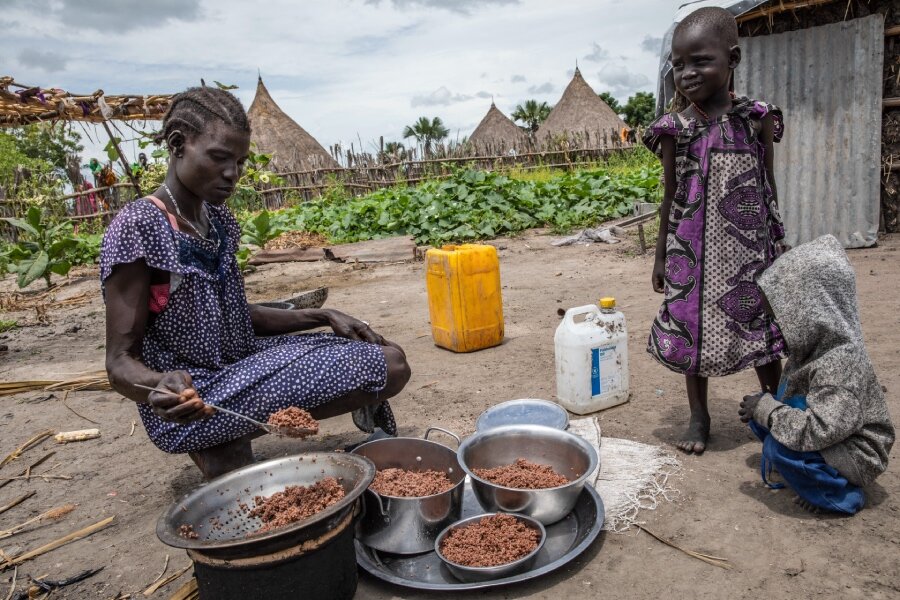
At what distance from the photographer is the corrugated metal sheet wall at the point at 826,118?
5954mm

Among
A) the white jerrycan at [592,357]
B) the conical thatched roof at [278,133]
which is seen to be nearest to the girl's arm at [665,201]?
the white jerrycan at [592,357]

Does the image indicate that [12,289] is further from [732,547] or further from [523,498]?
[732,547]

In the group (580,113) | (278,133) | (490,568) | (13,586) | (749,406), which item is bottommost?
(13,586)

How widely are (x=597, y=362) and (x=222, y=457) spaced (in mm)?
1669

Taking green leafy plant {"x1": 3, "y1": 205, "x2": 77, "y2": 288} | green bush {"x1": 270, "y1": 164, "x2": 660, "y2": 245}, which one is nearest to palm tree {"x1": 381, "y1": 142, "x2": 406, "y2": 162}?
green bush {"x1": 270, "y1": 164, "x2": 660, "y2": 245}

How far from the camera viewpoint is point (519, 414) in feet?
9.27

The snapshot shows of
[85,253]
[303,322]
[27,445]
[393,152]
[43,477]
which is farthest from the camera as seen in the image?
[393,152]

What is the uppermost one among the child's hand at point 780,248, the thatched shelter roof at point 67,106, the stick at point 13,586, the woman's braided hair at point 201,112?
the thatched shelter roof at point 67,106

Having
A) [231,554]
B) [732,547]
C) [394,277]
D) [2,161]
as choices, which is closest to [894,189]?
[394,277]

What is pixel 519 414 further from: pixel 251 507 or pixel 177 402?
pixel 177 402

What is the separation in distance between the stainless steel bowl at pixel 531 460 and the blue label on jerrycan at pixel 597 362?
0.73 meters

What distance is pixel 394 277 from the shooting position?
23.2 ft

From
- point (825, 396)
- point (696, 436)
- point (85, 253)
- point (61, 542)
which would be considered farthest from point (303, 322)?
point (85, 253)

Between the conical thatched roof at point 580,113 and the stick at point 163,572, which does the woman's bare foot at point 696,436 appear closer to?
the stick at point 163,572
